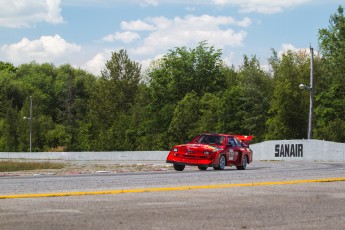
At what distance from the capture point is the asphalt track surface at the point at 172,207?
8.12 meters

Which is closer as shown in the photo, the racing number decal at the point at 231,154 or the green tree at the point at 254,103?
the racing number decal at the point at 231,154

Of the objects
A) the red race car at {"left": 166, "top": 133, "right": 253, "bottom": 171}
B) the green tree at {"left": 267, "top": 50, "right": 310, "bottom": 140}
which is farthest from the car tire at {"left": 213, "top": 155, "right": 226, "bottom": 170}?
the green tree at {"left": 267, "top": 50, "right": 310, "bottom": 140}

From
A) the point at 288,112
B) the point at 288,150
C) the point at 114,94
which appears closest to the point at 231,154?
the point at 288,150

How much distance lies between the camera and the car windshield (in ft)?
82.1

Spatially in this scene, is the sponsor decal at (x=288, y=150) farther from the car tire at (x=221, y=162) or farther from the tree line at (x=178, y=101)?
the car tire at (x=221, y=162)

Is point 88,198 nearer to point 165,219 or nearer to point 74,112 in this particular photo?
point 165,219

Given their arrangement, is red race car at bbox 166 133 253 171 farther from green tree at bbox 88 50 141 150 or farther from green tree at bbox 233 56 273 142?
green tree at bbox 88 50 141 150

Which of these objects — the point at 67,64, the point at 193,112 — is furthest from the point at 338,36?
the point at 67,64

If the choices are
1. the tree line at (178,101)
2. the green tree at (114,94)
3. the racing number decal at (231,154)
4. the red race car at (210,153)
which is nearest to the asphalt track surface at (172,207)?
the red race car at (210,153)

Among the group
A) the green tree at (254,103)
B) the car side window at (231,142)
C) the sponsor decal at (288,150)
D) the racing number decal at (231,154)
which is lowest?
the sponsor decal at (288,150)

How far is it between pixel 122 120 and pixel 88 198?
81.8 metres

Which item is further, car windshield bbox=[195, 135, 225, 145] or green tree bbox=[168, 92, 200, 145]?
green tree bbox=[168, 92, 200, 145]

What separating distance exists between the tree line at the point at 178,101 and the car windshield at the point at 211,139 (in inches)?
1433

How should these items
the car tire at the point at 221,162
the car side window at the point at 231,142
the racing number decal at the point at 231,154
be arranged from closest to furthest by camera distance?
the car tire at the point at 221,162
the racing number decal at the point at 231,154
the car side window at the point at 231,142
